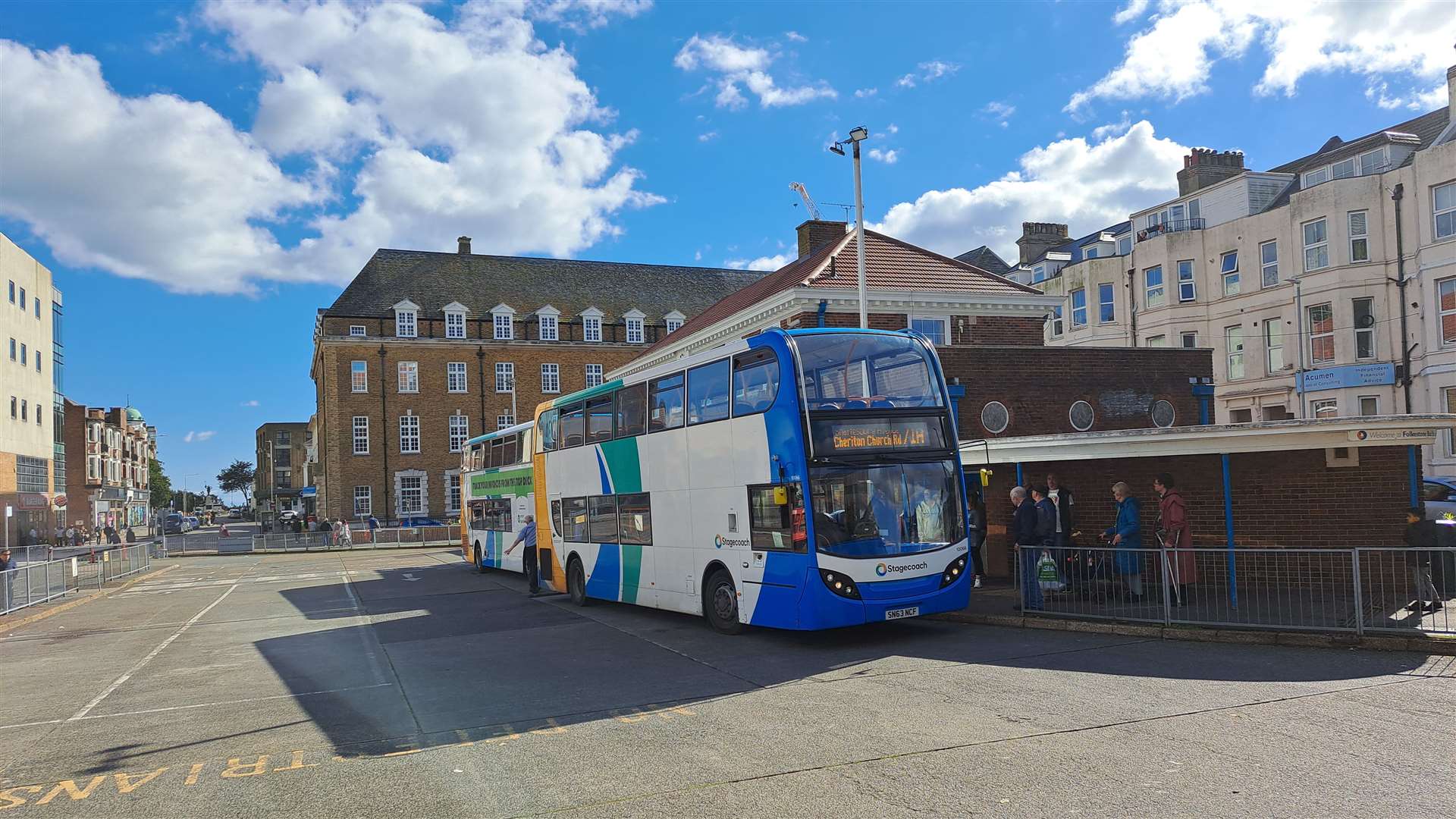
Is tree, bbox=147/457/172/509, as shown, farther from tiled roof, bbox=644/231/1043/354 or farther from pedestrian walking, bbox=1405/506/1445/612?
pedestrian walking, bbox=1405/506/1445/612

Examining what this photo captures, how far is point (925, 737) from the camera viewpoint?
7.38m

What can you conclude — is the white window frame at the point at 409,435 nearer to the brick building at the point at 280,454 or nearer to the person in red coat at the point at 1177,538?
the person in red coat at the point at 1177,538

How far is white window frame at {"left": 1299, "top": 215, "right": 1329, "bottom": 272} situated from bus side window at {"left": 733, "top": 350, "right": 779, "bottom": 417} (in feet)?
102

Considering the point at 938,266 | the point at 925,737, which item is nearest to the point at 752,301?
the point at 938,266

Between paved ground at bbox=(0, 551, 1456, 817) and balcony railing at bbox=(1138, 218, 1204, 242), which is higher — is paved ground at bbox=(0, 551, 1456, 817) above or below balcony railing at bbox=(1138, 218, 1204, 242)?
below

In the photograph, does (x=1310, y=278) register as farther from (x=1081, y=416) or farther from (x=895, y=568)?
(x=895, y=568)

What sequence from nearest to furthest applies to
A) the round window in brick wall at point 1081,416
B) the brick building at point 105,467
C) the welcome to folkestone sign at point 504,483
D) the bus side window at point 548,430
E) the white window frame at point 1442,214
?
1. the bus side window at point 548,430
2. the round window in brick wall at point 1081,416
3. the welcome to folkestone sign at point 504,483
4. the white window frame at point 1442,214
5. the brick building at point 105,467

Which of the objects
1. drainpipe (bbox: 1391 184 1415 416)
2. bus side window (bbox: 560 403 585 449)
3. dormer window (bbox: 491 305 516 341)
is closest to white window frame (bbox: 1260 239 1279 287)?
drainpipe (bbox: 1391 184 1415 416)

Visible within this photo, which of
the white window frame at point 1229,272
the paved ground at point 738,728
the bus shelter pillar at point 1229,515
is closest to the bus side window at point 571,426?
the paved ground at point 738,728

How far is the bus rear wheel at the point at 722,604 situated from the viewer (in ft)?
44.1

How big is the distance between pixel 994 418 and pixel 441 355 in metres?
43.8

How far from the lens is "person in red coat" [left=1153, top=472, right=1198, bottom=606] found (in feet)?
40.5

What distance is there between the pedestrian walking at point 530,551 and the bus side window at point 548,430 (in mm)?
2494

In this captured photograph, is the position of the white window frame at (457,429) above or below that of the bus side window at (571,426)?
above
